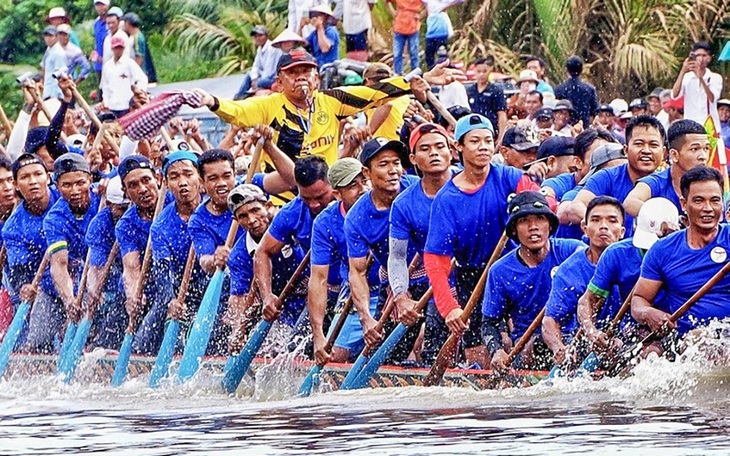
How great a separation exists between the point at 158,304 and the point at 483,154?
3.22 metres

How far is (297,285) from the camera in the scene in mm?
10078

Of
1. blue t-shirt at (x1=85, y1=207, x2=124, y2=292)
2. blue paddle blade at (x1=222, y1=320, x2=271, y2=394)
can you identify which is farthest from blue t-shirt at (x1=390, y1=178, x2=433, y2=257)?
blue t-shirt at (x1=85, y1=207, x2=124, y2=292)

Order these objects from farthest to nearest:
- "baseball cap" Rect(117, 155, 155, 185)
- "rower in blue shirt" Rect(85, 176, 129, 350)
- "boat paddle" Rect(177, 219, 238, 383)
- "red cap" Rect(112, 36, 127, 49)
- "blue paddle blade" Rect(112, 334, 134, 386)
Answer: "red cap" Rect(112, 36, 127, 49)
"rower in blue shirt" Rect(85, 176, 129, 350)
"baseball cap" Rect(117, 155, 155, 185)
"blue paddle blade" Rect(112, 334, 134, 386)
"boat paddle" Rect(177, 219, 238, 383)

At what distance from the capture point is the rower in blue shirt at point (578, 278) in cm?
821

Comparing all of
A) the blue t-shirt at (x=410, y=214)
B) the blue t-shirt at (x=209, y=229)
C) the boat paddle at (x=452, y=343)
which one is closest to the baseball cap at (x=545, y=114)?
the blue t-shirt at (x=209, y=229)

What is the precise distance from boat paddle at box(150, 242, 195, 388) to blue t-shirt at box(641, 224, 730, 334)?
366 centimetres

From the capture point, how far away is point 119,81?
16312mm

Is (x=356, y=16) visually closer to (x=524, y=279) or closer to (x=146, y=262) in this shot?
(x=146, y=262)

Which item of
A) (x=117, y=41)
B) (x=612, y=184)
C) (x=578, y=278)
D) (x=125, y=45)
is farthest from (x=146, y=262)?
(x=125, y=45)

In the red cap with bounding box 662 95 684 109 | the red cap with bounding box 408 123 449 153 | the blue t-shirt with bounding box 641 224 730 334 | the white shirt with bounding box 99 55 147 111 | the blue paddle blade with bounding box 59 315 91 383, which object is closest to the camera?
the blue t-shirt with bounding box 641 224 730 334

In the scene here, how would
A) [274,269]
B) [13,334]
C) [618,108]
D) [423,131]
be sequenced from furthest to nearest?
[618,108]
[13,334]
[274,269]
[423,131]

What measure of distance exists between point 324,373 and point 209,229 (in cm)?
150

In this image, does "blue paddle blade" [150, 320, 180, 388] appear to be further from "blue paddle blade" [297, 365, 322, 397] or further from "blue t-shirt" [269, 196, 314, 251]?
"blue paddle blade" [297, 365, 322, 397]

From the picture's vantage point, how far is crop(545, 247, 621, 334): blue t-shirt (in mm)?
8211
